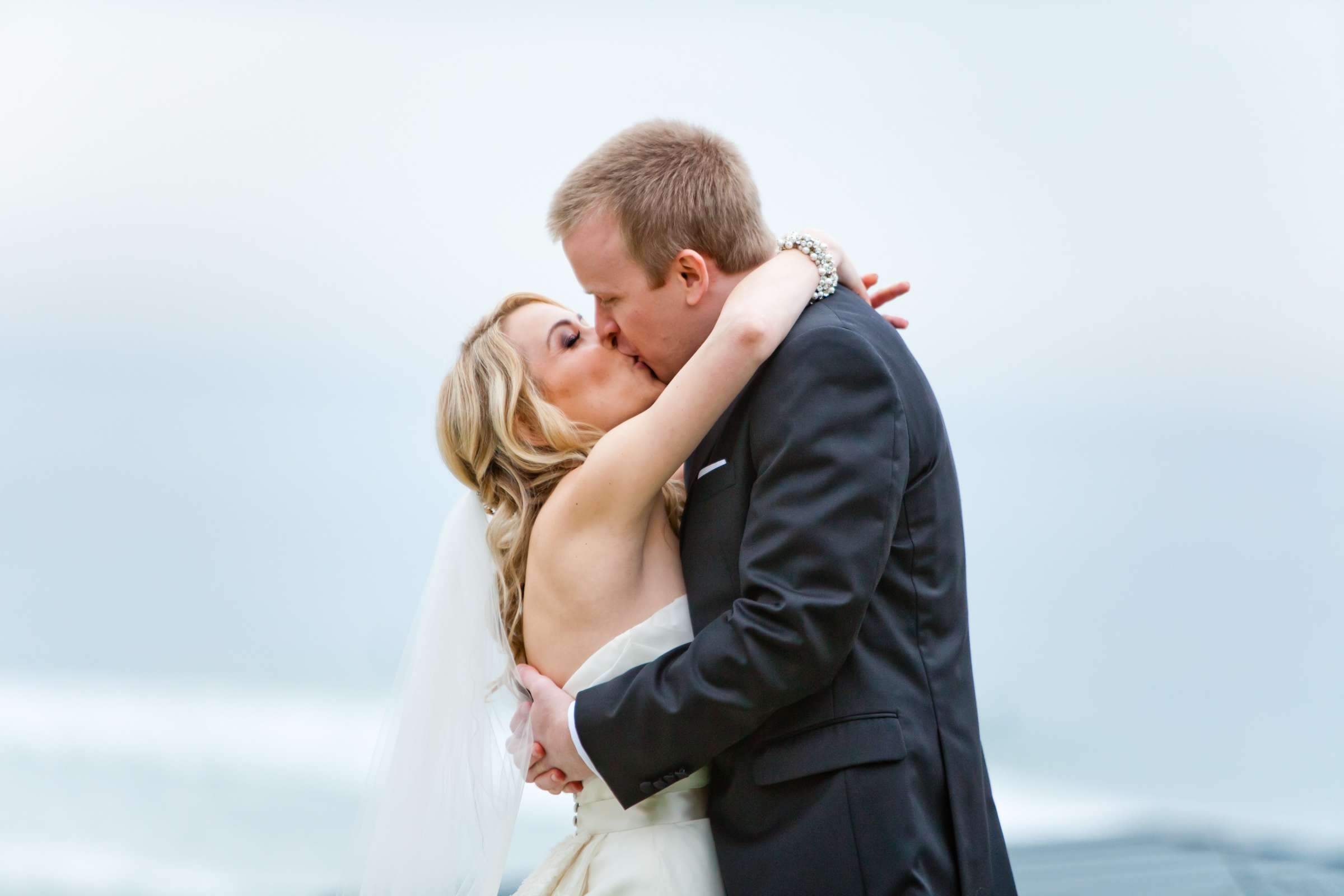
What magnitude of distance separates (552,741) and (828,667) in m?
0.48

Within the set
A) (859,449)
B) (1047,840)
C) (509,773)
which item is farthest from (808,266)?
(1047,840)

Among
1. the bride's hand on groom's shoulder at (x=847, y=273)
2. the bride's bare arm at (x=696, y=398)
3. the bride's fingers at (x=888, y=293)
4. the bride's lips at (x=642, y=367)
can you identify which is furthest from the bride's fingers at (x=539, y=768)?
the bride's fingers at (x=888, y=293)

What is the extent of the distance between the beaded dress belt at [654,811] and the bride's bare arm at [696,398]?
435 mm

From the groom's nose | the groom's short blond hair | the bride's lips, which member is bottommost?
the bride's lips

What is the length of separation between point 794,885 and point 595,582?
524 millimetres

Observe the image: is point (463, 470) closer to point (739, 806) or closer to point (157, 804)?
point (739, 806)

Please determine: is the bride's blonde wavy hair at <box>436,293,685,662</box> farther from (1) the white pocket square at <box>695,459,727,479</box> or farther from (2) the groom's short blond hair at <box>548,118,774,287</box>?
(2) the groom's short blond hair at <box>548,118,774,287</box>

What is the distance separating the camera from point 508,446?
189cm

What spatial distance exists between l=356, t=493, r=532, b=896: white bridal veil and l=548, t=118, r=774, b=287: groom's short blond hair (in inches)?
22.8

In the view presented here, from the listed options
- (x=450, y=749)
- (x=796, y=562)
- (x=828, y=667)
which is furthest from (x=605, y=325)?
(x=450, y=749)

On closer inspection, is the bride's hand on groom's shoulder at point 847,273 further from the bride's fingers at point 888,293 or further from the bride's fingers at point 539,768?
the bride's fingers at point 539,768

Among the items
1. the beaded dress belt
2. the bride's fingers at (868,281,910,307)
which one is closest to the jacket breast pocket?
the beaded dress belt

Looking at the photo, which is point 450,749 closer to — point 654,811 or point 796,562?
point 654,811

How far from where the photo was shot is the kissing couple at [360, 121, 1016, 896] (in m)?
1.46
